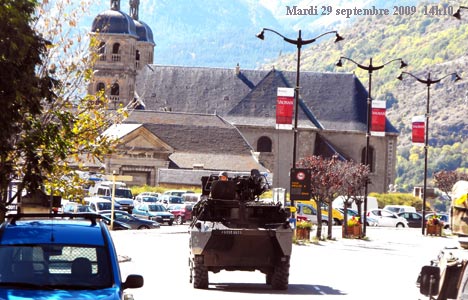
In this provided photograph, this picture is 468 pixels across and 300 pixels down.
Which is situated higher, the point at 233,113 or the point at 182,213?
the point at 233,113

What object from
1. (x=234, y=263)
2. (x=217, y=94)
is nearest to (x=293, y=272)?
(x=234, y=263)

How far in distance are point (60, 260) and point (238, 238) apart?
11.1 meters

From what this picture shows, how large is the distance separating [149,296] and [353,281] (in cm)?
711

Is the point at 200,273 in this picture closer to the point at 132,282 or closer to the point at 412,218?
the point at 132,282

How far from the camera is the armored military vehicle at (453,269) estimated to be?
12.3 metres

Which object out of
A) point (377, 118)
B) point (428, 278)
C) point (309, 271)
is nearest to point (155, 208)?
point (377, 118)

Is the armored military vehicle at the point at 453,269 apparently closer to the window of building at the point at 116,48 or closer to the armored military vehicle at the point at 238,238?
the armored military vehicle at the point at 238,238

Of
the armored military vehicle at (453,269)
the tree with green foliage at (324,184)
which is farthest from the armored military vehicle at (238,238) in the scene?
the tree with green foliage at (324,184)

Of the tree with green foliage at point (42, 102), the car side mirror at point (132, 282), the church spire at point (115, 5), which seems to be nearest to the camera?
the car side mirror at point (132, 282)

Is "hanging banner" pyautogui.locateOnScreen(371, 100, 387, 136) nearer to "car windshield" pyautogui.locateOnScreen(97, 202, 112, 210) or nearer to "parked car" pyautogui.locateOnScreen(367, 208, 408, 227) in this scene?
"car windshield" pyautogui.locateOnScreen(97, 202, 112, 210)

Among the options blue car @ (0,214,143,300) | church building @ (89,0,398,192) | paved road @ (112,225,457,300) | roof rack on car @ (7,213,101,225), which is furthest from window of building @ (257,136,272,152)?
blue car @ (0,214,143,300)

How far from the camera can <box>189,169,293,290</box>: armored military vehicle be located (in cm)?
2408

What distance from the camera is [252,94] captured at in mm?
124375

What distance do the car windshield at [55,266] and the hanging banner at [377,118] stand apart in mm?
42751
